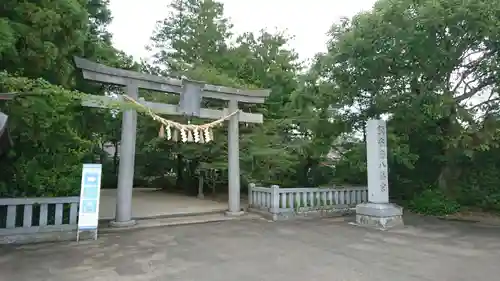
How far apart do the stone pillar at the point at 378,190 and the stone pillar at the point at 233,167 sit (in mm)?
3092

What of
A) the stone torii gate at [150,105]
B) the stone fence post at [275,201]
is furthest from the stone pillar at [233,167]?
the stone fence post at [275,201]

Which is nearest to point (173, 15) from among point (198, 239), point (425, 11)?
point (425, 11)

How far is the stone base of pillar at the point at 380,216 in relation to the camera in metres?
7.48

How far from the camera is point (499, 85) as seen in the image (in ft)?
27.7

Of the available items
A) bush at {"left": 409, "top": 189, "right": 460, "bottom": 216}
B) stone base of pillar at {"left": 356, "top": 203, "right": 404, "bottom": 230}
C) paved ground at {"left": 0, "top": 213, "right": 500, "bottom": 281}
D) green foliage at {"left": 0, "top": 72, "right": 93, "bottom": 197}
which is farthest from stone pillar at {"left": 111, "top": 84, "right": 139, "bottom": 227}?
bush at {"left": 409, "top": 189, "right": 460, "bottom": 216}

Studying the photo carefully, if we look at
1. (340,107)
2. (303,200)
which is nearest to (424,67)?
(340,107)

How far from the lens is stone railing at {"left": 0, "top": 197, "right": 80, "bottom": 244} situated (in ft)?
19.1

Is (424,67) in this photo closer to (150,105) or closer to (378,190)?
(378,190)

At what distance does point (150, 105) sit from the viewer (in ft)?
26.1

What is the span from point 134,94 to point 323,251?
17.5 ft

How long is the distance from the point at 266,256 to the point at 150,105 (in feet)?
15.0

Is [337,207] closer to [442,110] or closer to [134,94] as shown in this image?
[442,110]

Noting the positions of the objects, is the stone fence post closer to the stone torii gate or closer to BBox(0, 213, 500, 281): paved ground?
the stone torii gate

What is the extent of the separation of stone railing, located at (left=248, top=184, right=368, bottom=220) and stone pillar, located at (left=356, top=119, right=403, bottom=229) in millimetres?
1400
